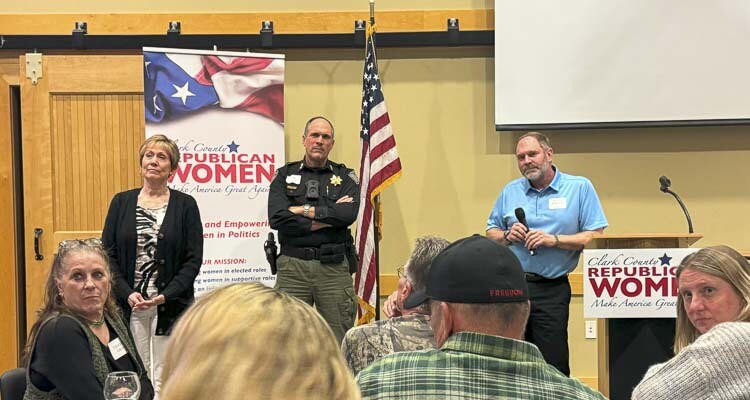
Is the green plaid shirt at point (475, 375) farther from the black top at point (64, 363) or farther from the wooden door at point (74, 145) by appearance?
the wooden door at point (74, 145)

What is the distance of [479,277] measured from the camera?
5.71 ft

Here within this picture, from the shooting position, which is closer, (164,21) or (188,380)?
(188,380)

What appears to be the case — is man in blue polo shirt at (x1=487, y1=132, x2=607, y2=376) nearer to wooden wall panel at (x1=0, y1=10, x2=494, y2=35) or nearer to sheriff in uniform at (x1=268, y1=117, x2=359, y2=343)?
sheriff in uniform at (x1=268, y1=117, x2=359, y2=343)

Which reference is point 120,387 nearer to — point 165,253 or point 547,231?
point 165,253

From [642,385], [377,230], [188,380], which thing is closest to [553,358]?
[377,230]

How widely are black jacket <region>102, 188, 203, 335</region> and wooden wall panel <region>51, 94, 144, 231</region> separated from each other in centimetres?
140

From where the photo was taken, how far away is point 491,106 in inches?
239

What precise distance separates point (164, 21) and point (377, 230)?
226 cm

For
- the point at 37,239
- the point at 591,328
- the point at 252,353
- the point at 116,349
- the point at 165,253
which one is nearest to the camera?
the point at 252,353

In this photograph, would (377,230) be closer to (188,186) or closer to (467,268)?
(188,186)

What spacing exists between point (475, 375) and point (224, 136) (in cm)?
416

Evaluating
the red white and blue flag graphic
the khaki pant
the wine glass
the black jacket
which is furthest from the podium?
the wine glass

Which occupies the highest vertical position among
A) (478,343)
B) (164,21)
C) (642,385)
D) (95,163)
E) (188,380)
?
(164,21)

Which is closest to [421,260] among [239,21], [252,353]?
[252,353]
